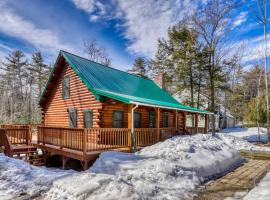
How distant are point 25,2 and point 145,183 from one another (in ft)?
46.8

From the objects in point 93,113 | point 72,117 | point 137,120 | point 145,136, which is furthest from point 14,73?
point 145,136

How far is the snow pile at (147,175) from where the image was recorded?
18.0 feet

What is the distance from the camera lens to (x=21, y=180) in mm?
6207

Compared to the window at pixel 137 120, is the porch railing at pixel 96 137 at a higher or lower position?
lower

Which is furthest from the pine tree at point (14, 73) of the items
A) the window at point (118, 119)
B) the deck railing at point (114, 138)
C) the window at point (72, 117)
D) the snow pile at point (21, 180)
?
the snow pile at point (21, 180)

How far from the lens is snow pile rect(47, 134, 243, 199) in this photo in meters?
5.47

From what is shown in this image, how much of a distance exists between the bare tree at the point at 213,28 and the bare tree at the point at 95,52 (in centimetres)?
1754

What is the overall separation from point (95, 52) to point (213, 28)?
2011cm

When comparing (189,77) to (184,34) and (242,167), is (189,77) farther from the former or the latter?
(242,167)

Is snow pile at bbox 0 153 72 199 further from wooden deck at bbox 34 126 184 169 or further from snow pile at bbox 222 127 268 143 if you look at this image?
snow pile at bbox 222 127 268 143

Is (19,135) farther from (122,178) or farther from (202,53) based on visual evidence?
(202,53)

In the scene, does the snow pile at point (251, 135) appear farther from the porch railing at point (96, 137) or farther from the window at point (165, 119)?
the porch railing at point (96, 137)

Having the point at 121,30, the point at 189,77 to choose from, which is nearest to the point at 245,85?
the point at 189,77

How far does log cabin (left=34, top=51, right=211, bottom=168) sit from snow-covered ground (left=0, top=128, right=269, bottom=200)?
1.53 metres
